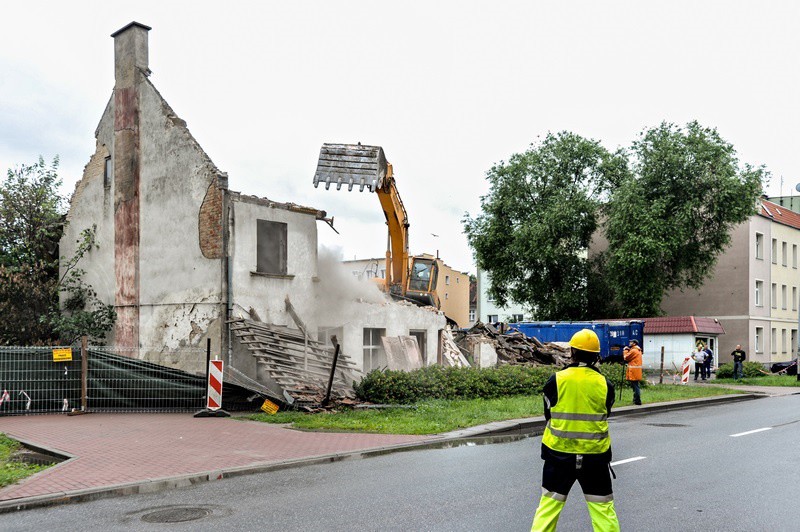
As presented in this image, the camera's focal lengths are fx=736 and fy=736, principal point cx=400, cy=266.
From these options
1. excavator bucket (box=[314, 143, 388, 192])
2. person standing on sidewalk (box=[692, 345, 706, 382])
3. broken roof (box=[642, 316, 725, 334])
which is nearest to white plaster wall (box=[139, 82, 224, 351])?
excavator bucket (box=[314, 143, 388, 192])

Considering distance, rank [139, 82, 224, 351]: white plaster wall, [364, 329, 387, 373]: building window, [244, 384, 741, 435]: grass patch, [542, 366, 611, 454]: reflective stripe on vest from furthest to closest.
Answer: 1. [364, 329, 387, 373]: building window
2. [139, 82, 224, 351]: white plaster wall
3. [244, 384, 741, 435]: grass patch
4. [542, 366, 611, 454]: reflective stripe on vest

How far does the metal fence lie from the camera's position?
1483 cm

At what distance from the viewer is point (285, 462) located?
32.0 feet

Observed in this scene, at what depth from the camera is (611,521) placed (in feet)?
16.2

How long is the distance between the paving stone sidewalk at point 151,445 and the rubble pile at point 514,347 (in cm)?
1299

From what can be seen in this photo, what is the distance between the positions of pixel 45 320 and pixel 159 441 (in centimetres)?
1195

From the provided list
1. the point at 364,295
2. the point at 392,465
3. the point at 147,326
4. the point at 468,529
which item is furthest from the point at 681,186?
the point at 468,529

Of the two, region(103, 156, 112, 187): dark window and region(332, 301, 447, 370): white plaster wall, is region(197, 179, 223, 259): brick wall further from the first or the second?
region(103, 156, 112, 187): dark window

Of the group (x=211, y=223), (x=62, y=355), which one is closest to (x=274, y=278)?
(x=211, y=223)

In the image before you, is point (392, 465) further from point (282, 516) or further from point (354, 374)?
point (354, 374)

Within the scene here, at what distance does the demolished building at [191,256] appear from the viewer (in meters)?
17.5

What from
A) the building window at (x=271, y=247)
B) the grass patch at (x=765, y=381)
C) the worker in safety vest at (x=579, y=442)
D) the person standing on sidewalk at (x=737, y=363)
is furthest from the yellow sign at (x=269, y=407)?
the person standing on sidewalk at (x=737, y=363)

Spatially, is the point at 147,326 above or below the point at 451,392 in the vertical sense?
above

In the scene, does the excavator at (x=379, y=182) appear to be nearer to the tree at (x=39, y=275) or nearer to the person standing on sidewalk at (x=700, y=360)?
the tree at (x=39, y=275)
